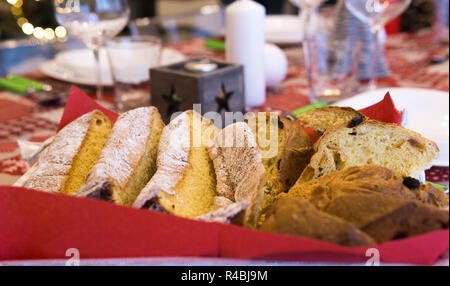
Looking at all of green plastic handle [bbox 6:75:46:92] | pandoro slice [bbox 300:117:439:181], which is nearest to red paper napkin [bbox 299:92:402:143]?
pandoro slice [bbox 300:117:439:181]

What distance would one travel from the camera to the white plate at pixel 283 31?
2.38 m

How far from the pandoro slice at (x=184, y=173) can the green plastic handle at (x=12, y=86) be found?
1140 millimetres

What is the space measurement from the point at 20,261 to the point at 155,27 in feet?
7.86

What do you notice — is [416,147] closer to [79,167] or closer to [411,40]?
[79,167]

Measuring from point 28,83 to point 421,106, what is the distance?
4.96 feet

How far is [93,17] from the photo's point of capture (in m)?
1.61

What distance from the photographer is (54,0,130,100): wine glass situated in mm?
1583

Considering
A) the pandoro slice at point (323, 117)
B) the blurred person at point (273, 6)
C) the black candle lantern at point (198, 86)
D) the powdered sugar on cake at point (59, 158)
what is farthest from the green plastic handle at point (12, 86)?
the blurred person at point (273, 6)

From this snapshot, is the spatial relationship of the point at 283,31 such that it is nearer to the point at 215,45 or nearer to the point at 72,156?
the point at 215,45

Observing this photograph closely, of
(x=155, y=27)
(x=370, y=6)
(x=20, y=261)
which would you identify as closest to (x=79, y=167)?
(x=20, y=261)

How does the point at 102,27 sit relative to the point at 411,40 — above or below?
above

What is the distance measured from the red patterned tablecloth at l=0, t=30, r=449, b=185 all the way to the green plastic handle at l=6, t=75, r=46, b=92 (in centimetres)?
7
